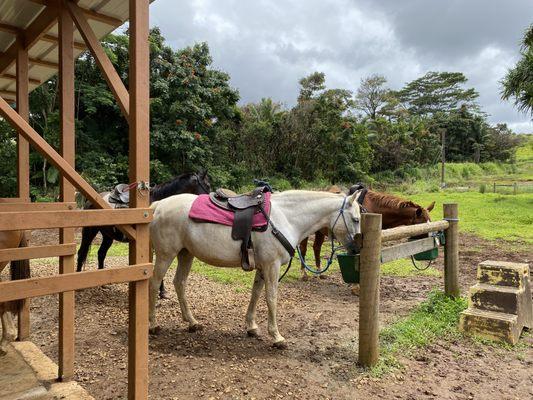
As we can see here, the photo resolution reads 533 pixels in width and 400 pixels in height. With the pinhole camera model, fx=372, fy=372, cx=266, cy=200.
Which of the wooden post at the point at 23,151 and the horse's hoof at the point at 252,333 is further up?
the wooden post at the point at 23,151

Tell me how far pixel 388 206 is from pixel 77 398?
16.6ft

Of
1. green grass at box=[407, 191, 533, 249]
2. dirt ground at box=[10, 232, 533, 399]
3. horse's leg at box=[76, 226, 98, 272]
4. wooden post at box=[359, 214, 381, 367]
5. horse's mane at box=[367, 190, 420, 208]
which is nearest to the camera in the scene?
dirt ground at box=[10, 232, 533, 399]

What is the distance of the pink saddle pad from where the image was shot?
13.0 ft

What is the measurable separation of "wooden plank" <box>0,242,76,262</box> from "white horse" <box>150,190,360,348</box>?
133 cm

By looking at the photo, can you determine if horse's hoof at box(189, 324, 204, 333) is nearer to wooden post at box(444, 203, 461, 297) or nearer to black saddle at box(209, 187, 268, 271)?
black saddle at box(209, 187, 268, 271)

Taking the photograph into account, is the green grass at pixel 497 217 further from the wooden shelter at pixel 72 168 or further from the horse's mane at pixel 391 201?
the wooden shelter at pixel 72 168

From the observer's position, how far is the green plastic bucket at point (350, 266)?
3.61 meters

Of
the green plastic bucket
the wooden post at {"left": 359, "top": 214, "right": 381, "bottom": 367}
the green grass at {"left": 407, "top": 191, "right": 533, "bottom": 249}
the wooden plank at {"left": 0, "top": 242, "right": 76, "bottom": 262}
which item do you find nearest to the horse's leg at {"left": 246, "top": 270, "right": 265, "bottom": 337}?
the green plastic bucket

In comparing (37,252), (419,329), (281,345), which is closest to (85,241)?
(37,252)

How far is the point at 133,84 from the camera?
2.19 m

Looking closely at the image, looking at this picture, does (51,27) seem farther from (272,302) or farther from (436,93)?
(436,93)

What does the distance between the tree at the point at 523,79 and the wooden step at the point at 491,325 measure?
50.6ft

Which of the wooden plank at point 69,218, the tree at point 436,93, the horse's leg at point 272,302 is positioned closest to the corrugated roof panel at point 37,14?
the wooden plank at point 69,218

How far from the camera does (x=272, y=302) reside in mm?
3883
